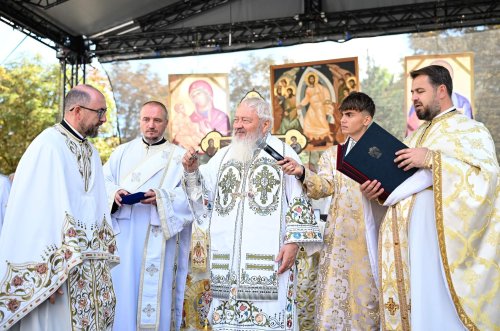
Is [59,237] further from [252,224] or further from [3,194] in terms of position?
[3,194]

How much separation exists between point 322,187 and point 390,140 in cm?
67

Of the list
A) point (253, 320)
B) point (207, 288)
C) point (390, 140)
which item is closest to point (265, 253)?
point (253, 320)

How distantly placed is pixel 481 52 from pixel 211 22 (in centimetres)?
461

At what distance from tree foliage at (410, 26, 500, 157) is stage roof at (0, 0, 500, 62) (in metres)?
0.14

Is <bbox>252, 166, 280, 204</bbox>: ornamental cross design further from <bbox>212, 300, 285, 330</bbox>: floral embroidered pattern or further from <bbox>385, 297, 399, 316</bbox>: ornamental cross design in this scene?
<bbox>385, 297, 399, 316</bbox>: ornamental cross design

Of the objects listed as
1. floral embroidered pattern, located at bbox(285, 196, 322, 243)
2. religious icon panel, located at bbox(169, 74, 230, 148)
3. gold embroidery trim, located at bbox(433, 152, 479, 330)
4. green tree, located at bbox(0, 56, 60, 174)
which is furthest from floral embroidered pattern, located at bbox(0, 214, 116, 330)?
green tree, located at bbox(0, 56, 60, 174)

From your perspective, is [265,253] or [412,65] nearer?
[265,253]

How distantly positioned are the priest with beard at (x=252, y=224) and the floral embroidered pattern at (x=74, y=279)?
788 millimetres

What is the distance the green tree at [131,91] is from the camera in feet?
40.3

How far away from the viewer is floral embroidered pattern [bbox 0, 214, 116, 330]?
364 cm

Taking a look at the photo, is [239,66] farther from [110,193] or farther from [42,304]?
[42,304]

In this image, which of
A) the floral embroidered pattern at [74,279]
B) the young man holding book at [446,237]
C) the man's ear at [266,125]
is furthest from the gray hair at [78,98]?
the young man holding book at [446,237]

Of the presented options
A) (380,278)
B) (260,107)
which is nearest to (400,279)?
(380,278)

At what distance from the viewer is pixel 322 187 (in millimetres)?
4664
